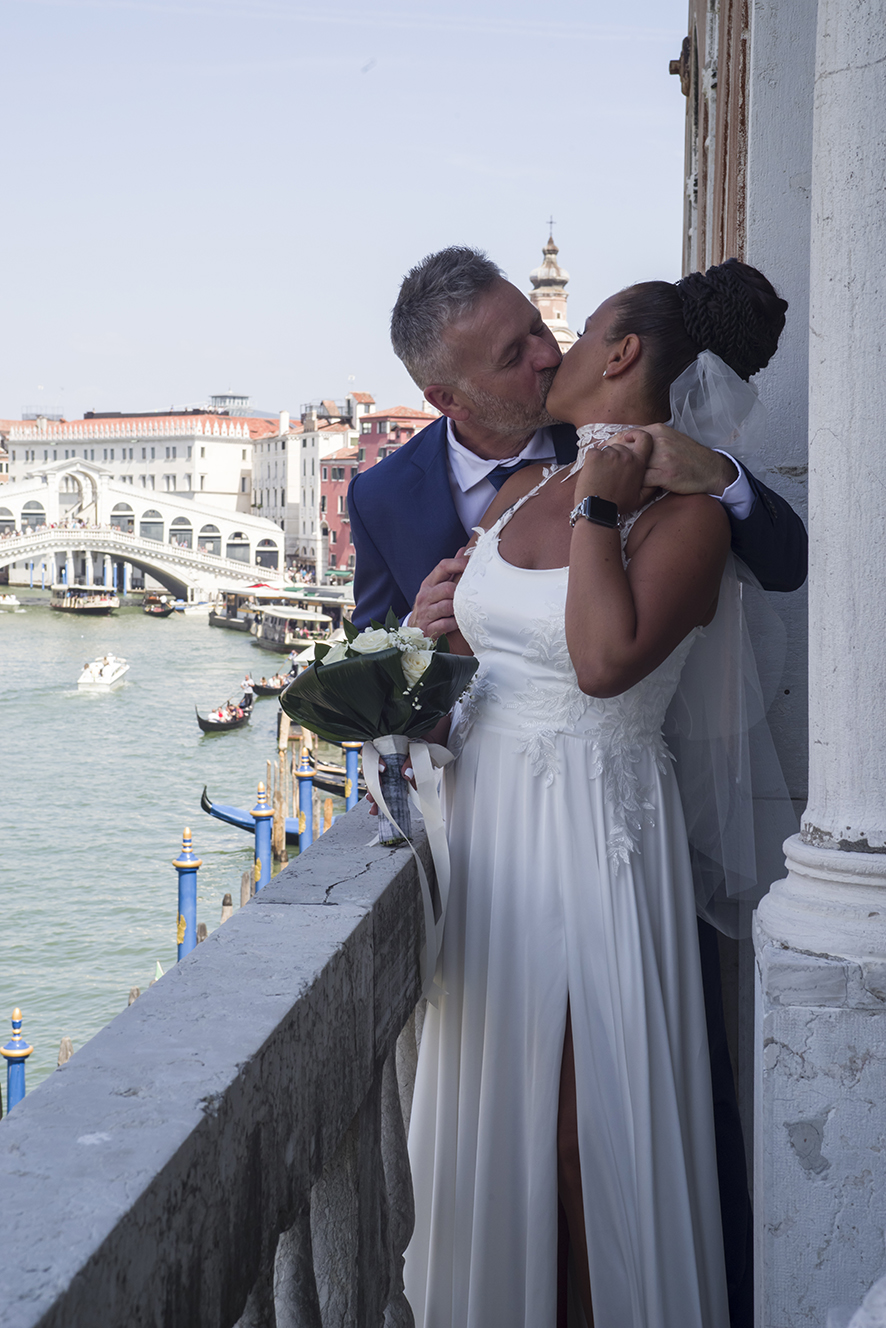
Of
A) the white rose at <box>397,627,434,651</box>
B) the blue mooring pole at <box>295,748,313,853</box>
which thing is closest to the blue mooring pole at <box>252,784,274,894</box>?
the blue mooring pole at <box>295,748,313,853</box>

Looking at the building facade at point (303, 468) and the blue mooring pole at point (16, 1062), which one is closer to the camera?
the blue mooring pole at point (16, 1062)

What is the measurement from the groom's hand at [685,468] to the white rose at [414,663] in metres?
0.29

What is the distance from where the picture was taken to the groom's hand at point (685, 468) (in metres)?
1.29

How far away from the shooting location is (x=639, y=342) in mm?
1375

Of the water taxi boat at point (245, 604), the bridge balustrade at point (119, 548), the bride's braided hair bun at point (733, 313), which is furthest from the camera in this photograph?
the bridge balustrade at point (119, 548)

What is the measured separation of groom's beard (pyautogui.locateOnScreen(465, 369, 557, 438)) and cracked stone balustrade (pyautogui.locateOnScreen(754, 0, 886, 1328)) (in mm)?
467

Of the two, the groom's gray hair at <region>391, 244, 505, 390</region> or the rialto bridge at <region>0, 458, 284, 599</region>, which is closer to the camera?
the groom's gray hair at <region>391, 244, 505, 390</region>

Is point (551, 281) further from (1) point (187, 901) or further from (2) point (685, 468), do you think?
(2) point (685, 468)

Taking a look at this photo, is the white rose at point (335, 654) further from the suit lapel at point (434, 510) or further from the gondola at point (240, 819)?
the gondola at point (240, 819)

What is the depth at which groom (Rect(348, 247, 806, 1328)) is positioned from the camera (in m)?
1.33

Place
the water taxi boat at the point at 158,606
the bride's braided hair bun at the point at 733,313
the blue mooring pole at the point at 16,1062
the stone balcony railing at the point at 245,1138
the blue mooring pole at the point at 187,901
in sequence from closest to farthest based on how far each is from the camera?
the stone balcony railing at the point at 245,1138, the bride's braided hair bun at the point at 733,313, the blue mooring pole at the point at 16,1062, the blue mooring pole at the point at 187,901, the water taxi boat at the point at 158,606

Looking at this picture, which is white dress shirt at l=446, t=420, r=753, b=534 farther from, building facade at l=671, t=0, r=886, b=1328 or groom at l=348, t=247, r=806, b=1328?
building facade at l=671, t=0, r=886, b=1328

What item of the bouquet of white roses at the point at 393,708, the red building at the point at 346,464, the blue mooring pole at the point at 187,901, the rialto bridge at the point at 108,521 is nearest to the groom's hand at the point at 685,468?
the bouquet of white roses at the point at 393,708

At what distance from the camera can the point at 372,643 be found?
1292 mm
